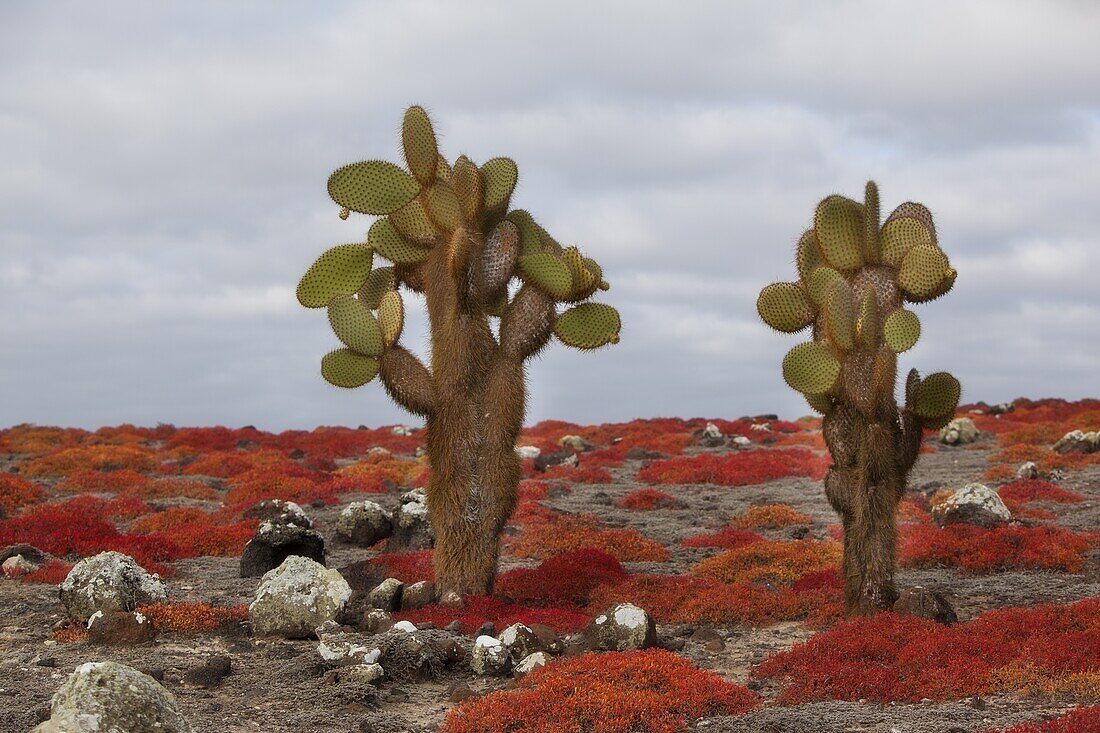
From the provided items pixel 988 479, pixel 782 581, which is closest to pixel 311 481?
pixel 782 581

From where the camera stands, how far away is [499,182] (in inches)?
569

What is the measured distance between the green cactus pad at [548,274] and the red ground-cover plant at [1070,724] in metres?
7.84

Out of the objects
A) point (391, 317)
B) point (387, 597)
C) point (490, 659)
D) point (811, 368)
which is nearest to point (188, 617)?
point (387, 597)

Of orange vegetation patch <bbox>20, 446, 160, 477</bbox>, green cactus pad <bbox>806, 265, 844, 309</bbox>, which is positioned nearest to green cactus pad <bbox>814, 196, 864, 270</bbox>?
green cactus pad <bbox>806, 265, 844, 309</bbox>

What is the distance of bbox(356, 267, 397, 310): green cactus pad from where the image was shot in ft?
50.0

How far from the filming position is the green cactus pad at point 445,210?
14.2 metres

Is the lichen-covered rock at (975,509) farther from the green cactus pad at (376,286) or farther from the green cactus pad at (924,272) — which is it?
the green cactus pad at (376,286)

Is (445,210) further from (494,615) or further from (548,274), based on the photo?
(494,615)

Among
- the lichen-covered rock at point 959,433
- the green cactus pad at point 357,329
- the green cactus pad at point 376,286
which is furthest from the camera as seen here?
the lichen-covered rock at point 959,433

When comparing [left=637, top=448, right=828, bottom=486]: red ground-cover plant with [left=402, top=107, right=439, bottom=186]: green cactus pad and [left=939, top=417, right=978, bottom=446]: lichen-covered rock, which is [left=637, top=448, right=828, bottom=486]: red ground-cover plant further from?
[left=402, top=107, right=439, bottom=186]: green cactus pad

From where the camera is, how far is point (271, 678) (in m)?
10.8

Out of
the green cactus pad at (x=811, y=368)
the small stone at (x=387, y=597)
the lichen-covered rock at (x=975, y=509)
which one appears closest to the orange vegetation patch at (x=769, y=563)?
the lichen-covered rock at (x=975, y=509)

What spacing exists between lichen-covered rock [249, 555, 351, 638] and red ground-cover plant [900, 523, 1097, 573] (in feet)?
29.4

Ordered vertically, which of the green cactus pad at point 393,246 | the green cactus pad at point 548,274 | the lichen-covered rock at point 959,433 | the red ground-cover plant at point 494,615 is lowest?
the red ground-cover plant at point 494,615
